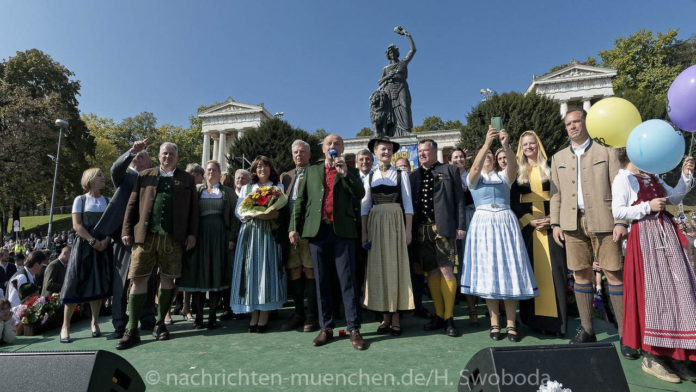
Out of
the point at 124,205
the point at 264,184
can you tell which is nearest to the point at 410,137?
the point at 264,184

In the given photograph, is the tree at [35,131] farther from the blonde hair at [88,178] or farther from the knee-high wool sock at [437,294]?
the knee-high wool sock at [437,294]

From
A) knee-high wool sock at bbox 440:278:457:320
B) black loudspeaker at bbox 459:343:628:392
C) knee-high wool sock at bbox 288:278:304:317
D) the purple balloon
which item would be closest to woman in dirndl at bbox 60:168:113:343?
knee-high wool sock at bbox 288:278:304:317

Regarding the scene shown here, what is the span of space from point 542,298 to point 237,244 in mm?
3682

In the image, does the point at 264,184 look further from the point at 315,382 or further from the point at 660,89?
the point at 660,89

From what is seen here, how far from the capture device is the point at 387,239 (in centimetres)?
402

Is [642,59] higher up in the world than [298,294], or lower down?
higher up

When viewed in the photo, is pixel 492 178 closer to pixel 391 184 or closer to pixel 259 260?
pixel 391 184

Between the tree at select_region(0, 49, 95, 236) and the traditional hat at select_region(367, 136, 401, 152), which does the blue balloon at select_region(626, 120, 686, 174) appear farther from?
the tree at select_region(0, 49, 95, 236)

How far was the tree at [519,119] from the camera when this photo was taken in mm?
24391

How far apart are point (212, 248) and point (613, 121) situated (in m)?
4.72

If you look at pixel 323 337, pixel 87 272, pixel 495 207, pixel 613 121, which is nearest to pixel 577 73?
pixel 613 121

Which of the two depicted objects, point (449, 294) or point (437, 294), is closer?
point (449, 294)

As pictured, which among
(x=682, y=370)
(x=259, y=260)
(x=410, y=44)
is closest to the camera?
(x=682, y=370)

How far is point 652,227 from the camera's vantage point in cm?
283
